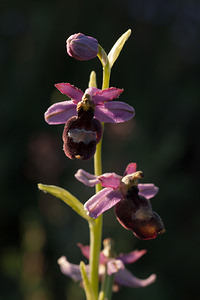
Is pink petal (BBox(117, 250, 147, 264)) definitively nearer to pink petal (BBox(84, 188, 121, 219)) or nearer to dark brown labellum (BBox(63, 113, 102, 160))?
pink petal (BBox(84, 188, 121, 219))

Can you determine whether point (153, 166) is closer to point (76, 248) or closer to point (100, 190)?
point (76, 248)

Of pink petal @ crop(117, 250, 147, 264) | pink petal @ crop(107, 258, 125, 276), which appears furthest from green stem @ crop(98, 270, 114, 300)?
pink petal @ crop(117, 250, 147, 264)

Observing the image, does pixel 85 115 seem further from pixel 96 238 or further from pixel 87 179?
pixel 96 238

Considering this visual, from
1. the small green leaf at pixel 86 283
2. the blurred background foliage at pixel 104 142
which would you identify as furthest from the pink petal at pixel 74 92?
the blurred background foliage at pixel 104 142

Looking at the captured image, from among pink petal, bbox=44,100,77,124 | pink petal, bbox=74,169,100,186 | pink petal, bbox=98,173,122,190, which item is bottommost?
pink petal, bbox=74,169,100,186

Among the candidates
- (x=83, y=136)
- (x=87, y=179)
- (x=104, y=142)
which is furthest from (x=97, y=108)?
(x=104, y=142)

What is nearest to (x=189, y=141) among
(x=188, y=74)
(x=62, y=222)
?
(x=188, y=74)

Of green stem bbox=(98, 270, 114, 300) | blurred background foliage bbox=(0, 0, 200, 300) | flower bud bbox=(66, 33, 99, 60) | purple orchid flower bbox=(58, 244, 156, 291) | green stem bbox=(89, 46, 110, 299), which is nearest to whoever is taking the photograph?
flower bud bbox=(66, 33, 99, 60)
